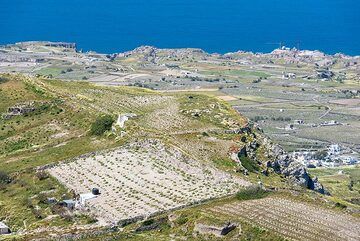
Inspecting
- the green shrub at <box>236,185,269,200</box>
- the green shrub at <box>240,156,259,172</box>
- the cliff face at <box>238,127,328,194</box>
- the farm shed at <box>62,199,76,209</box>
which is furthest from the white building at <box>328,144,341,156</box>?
the farm shed at <box>62,199,76,209</box>

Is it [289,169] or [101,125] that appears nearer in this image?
[289,169]

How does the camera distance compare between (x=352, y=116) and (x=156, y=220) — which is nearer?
(x=156, y=220)

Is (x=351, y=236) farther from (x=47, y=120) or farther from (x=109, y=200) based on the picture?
(x=47, y=120)

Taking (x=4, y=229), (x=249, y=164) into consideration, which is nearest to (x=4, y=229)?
(x=4, y=229)

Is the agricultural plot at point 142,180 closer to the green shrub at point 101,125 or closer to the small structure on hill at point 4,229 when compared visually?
the small structure on hill at point 4,229

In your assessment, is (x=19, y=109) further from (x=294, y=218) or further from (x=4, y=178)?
(x=294, y=218)

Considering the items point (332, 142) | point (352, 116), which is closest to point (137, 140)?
point (332, 142)

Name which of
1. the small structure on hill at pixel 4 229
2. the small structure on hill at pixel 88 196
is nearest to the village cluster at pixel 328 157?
the small structure on hill at pixel 88 196
